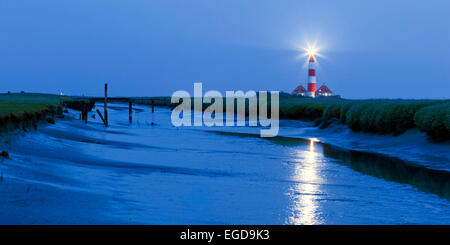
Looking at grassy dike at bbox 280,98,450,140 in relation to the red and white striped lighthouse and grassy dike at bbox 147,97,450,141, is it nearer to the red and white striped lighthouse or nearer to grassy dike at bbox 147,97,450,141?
grassy dike at bbox 147,97,450,141

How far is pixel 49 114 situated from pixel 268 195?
1893 cm

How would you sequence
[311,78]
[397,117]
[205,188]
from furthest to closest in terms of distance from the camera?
[311,78], [397,117], [205,188]

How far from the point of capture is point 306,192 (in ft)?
34.5

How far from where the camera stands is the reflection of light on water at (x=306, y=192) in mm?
7992

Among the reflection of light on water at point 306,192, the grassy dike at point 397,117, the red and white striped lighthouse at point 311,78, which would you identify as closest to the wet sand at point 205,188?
the reflection of light on water at point 306,192

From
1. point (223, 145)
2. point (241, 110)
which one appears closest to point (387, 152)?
point (223, 145)

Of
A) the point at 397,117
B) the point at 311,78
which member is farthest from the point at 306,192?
the point at 311,78

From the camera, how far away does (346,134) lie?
27.7 meters

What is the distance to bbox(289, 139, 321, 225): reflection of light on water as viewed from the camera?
26.2 feet

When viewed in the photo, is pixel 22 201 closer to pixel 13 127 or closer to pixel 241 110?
pixel 13 127

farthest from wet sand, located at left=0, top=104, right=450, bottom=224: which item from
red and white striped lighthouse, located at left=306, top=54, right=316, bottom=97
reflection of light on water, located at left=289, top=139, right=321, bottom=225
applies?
red and white striped lighthouse, located at left=306, top=54, right=316, bottom=97

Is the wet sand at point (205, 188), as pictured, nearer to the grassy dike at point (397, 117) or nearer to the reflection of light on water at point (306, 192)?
the reflection of light on water at point (306, 192)

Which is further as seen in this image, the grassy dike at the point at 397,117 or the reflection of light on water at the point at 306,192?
the grassy dike at the point at 397,117

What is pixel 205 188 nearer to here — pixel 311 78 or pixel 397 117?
pixel 397 117
